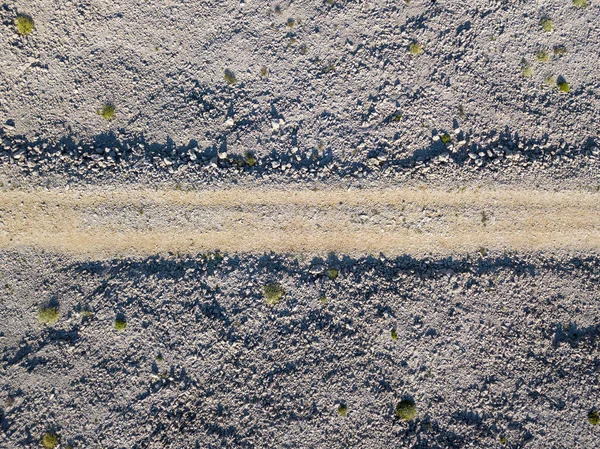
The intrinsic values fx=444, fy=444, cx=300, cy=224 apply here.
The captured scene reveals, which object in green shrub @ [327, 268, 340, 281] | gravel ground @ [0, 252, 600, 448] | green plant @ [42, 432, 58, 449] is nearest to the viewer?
green plant @ [42, 432, 58, 449]

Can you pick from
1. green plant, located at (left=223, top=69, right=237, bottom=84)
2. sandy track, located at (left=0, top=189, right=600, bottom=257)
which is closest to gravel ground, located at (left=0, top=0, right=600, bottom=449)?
green plant, located at (left=223, top=69, right=237, bottom=84)

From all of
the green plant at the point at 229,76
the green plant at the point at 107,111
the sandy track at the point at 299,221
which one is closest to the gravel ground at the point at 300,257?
the green plant at the point at 229,76

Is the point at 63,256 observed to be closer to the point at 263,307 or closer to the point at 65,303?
the point at 65,303

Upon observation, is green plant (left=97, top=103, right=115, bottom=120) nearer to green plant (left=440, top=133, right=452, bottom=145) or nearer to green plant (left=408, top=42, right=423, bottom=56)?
green plant (left=408, top=42, right=423, bottom=56)

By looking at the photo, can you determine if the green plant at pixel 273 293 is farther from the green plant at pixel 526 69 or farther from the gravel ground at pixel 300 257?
the green plant at pixel 526 69

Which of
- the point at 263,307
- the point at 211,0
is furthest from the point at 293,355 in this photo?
the point at 211,0
